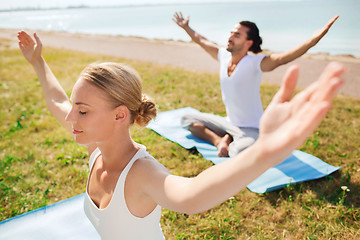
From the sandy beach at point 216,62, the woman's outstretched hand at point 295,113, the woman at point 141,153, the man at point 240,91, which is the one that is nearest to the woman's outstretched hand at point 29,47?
the woman at point 141,153

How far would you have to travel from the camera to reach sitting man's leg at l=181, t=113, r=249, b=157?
420 cm

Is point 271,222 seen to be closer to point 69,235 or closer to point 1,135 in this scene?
point 69,235

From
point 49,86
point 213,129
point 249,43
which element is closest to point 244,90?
point 249,43

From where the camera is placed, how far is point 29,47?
2.63 m

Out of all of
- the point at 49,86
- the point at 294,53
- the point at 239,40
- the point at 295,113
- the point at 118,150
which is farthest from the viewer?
the point at 239,40

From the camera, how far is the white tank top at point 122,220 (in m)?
1.52

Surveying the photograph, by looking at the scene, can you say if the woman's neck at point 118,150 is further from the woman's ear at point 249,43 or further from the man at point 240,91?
the woman's ear at point 249,43

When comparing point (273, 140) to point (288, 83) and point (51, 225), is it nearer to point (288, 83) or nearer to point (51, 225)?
point (288, 83)

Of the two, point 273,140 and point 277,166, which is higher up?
point 273,140

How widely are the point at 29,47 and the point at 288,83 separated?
2.50 m

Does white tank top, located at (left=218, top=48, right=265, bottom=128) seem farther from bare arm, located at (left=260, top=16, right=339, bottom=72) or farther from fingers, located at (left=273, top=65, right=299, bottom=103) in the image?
fingers, located at (left=273, top=65, right=299, bottom=103)

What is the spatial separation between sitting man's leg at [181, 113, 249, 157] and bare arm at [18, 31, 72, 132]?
7.66 feet

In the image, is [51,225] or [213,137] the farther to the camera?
[213,137]

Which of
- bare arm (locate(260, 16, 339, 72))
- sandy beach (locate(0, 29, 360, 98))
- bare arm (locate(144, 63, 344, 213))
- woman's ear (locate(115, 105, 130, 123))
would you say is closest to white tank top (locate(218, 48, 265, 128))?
bare arm (locate(260, 16, 339, 72))
